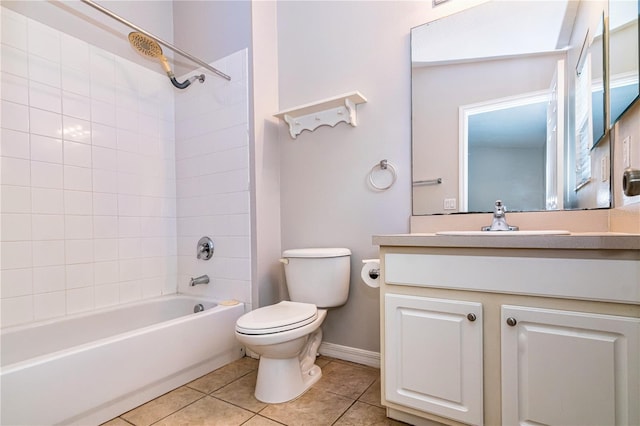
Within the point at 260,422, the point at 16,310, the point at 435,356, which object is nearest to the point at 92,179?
the point at 16,310

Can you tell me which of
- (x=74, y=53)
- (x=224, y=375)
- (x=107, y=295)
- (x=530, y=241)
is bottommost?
(x=224, y=375)

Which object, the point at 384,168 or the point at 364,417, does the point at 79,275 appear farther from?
the point at 384,168

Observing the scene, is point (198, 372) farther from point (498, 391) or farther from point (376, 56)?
point (376, 56)

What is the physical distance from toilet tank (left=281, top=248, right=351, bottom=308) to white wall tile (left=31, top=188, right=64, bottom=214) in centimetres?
131

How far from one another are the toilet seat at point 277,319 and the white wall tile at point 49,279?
110 centimetres

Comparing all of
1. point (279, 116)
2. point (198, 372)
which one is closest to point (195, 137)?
point (279, 116)

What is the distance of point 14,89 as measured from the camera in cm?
165

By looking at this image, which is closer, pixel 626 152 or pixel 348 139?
pixel 626 152

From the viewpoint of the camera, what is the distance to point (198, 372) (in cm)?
179

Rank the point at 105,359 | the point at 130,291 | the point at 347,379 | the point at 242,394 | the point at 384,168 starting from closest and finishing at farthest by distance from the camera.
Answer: the point at 105,359 < the point at 242,394 < the point at 347,379 < the point at 384,168 < the point at 130,291

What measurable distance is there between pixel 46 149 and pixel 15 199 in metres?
0.31

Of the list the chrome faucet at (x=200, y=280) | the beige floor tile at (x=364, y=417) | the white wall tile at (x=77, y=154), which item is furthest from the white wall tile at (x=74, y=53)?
the beige floor tile at (x=364, y=417)

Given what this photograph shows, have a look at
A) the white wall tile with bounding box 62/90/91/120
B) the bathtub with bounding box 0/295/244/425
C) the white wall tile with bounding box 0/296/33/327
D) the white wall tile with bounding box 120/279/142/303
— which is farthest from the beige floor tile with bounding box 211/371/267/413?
the white wall tile with bounding box 62/90/91/120

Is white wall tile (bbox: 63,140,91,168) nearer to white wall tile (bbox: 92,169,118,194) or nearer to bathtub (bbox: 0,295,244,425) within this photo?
white wall tile (bbox: 92,169,118,194)
